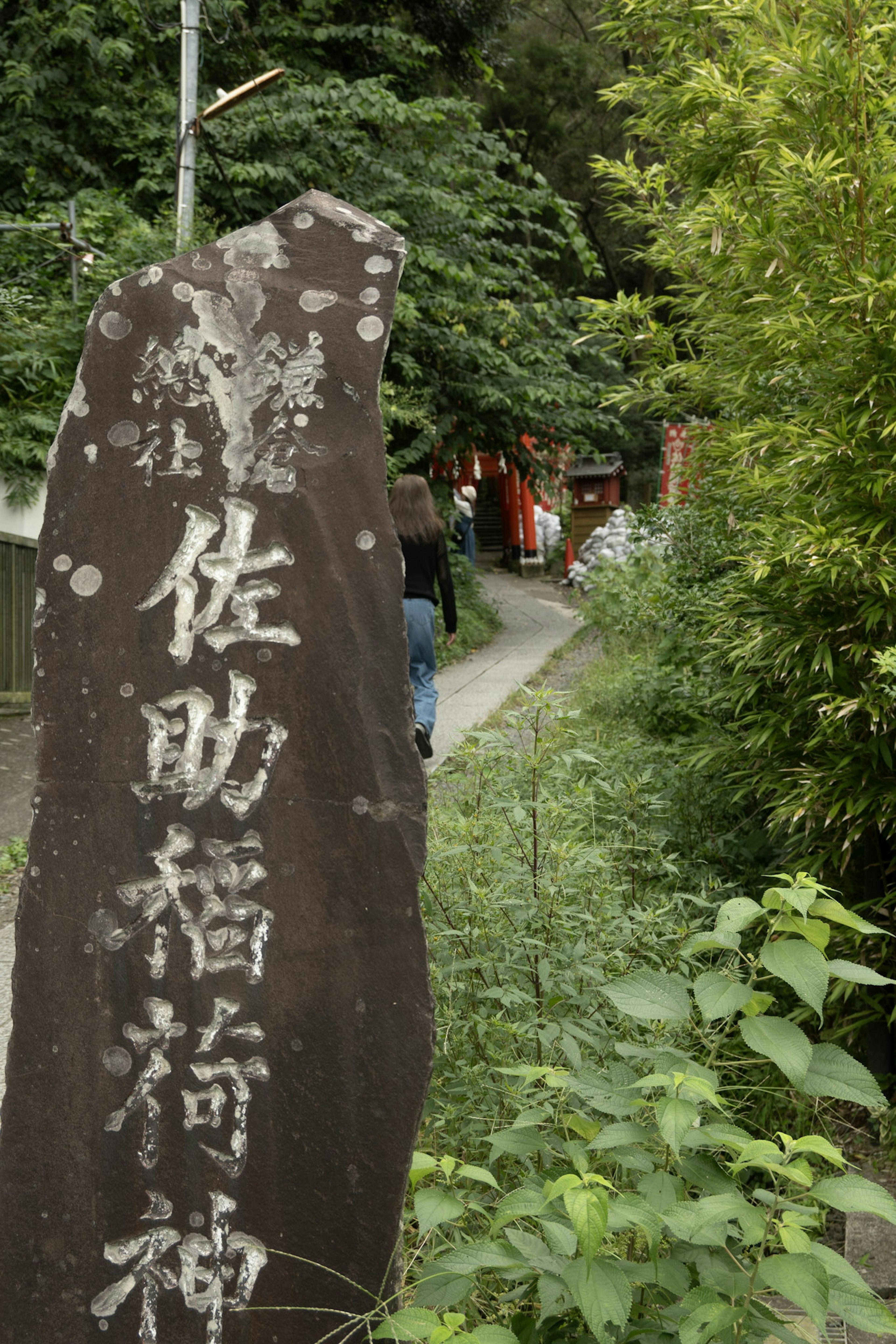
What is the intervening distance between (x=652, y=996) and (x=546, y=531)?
76.6ft

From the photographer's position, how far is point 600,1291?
157cm

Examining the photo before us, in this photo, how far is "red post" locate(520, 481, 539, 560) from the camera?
21.6 metres

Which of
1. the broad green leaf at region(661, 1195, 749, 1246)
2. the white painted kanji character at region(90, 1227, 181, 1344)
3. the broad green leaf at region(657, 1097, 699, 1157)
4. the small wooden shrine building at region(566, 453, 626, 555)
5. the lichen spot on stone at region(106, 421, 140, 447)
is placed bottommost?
the white painted kanji character at region(90, 1227, 181, 1344)

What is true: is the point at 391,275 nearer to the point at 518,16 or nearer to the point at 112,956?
the point at 112,956

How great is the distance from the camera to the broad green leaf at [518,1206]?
1.68m

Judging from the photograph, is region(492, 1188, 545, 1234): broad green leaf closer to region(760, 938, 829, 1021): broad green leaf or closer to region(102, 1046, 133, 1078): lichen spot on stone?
region(760, 938, 829, 1021): broad green leaf

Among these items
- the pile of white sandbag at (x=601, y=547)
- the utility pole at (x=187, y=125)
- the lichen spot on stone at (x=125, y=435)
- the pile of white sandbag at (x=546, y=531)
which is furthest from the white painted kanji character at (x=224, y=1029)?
the pile of white sandbag at (x=546, y=531)

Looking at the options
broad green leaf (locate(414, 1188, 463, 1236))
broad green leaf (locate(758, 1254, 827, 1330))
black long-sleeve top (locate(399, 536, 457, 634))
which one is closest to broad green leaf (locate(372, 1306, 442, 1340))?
broad green leaf (locate(414, 1188, 463, 1236))

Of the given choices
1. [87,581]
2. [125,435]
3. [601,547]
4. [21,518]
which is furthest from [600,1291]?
[601,547]

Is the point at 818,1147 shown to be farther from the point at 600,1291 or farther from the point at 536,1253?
the point at 536,1253

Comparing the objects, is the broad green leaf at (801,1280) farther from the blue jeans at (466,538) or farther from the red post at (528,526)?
the red post at (528,526)

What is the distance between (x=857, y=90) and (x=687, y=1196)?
Answer: 2943mm

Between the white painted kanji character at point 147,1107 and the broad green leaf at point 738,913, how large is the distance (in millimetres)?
1054

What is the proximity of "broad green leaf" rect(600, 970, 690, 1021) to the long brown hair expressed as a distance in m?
3.81
